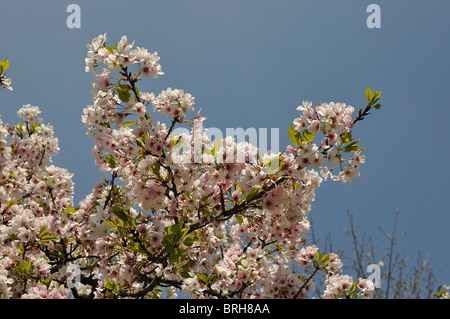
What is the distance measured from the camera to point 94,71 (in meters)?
3.50

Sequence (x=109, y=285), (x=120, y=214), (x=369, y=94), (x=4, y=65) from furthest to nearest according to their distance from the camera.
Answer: (x=4, y=65), (x=109, y=285), (x=120, y=214), (x=369, y=94)

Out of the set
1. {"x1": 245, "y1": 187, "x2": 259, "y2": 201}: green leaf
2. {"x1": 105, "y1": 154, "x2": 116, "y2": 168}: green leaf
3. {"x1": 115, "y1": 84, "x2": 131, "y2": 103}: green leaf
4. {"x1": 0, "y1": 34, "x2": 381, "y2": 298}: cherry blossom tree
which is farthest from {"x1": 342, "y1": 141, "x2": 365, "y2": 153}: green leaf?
{"x1": 105, "y1": 154, "x2": 116, "y2": 168}: green leaf

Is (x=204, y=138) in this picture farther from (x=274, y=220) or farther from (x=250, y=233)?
(x=250, y=233)

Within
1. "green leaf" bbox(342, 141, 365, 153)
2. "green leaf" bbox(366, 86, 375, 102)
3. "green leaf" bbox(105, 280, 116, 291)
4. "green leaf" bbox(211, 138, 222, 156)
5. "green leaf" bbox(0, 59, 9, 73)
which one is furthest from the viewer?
"green leaf" bbox(0, 59, 9, 73)

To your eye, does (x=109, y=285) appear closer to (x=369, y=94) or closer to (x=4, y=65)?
(x=4, y=65)

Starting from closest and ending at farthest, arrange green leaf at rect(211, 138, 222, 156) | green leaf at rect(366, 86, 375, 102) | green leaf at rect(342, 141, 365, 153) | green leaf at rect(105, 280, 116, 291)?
green leaf at rect(366, 86, 375, 102), green leaf at rect(342, 141, 365, 153), green leaf at rect(211, 138, 222, 156), green leaf at rect(105, 280, 116, 291)

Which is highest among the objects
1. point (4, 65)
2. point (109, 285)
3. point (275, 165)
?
point (4, 65)

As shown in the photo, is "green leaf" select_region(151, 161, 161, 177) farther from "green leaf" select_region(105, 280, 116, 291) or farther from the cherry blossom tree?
"green leaf" select_region(105, 280, 116, 291)

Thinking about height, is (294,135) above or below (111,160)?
below

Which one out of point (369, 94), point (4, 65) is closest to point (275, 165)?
point (369, 94)

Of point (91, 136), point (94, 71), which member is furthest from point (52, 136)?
point (94, 71)

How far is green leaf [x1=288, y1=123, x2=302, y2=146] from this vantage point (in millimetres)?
3164

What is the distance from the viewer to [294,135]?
10.4 ft

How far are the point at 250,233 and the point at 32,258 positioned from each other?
Answer: 2682mm
